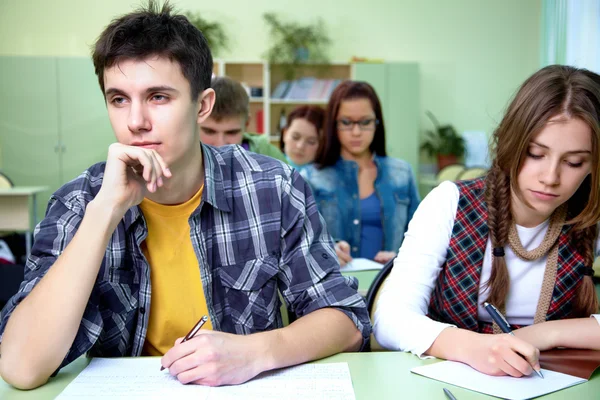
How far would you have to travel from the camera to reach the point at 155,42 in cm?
127

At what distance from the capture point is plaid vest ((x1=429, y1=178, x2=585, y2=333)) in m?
1.48

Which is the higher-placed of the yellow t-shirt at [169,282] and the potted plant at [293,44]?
the potted plant at [293,44]

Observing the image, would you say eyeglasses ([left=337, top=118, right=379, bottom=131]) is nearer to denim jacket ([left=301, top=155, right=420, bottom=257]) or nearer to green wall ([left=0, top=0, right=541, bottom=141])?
denim jacket ([left=301, top=155, right=420, bottom=257])

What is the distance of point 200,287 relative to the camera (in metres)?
1.36

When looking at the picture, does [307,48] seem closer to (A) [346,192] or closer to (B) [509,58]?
(B) [509,58]

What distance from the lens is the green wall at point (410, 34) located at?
6875 millimetres

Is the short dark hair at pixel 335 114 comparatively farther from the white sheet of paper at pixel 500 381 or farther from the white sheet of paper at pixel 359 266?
the white sheet of paper at pixel 500 381

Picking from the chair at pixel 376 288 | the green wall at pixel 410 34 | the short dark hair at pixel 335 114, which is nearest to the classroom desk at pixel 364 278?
the chair at pixel 376 288

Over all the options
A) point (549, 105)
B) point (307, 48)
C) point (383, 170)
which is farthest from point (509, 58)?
point (549, 105)

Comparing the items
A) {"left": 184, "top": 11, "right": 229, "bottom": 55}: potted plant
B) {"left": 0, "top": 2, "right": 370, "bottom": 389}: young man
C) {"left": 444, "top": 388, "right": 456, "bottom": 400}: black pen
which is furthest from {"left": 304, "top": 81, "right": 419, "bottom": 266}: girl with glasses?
{"left": 184, "top": 11, "right": 229, "bottom": 55}: potted plant

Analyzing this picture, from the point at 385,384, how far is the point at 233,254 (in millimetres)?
506

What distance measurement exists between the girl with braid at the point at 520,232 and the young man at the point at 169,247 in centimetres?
22

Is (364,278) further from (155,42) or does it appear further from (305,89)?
(305,89)

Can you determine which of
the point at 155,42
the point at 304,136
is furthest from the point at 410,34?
the point at 155,42
